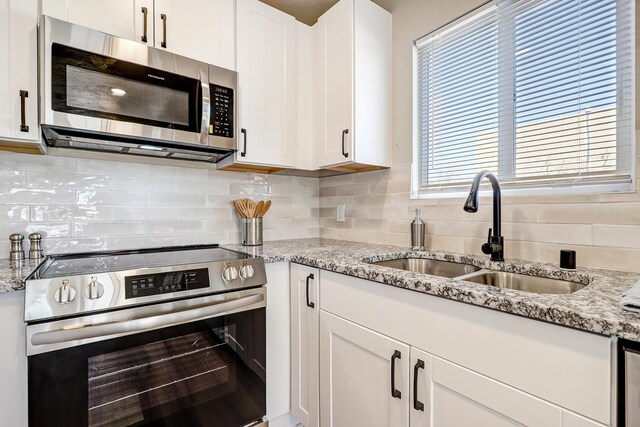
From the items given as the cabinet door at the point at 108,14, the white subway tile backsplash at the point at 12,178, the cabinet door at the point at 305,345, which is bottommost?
the cabinet door at the point at 305,345

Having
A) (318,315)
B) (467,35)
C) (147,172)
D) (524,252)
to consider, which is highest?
(467,35)

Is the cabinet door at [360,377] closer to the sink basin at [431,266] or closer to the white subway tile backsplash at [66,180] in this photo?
the sink basin at [431,266]

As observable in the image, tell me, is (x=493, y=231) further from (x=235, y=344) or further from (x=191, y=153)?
(x=191, y=153)

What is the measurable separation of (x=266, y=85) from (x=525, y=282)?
1662 millimetres

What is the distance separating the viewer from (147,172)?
70.3 inches

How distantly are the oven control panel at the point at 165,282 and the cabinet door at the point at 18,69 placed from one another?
2.37ft

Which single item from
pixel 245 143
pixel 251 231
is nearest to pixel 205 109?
pixel 245 143

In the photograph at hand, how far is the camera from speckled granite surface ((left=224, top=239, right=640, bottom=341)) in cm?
64

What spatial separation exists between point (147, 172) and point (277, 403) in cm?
144

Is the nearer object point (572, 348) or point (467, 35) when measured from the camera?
point (572, 348)

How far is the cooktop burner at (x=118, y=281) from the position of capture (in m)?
1.02

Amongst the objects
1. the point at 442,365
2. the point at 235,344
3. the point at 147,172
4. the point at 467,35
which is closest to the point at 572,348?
the point at 442,365

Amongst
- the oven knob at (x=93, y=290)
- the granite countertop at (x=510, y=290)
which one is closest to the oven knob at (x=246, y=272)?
the granite countertop at (x=510, y=290)

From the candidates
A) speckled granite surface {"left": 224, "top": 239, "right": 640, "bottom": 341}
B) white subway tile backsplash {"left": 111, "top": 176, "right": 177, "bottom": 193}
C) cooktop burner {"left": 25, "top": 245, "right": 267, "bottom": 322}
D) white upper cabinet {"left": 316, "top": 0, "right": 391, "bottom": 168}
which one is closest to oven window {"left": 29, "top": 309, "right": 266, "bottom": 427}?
cooktop burner {"left": 25, "top": 245, "right": 267, "bottom": 322}
